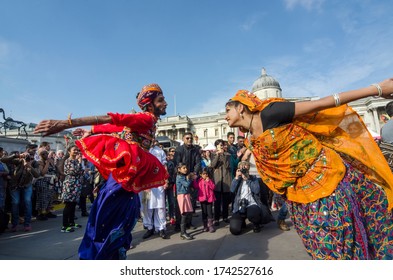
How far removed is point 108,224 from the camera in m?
2.29

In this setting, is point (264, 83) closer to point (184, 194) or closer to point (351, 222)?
point (184, 194)

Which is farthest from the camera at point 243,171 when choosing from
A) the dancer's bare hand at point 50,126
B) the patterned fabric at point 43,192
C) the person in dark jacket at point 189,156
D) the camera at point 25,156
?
the patterned fabric at point 43,192

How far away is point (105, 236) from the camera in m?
2.27

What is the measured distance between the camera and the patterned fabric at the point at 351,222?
145cm

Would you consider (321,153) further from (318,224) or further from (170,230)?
(170,230)

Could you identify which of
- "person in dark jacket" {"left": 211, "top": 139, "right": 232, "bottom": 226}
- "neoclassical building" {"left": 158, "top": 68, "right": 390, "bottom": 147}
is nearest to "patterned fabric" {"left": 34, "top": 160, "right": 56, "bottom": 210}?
"person in dark jacket" {"left": 211, "top": 139, "right": 232, "bottom": 226}

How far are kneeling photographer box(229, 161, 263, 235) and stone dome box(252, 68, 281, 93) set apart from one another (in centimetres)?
5765

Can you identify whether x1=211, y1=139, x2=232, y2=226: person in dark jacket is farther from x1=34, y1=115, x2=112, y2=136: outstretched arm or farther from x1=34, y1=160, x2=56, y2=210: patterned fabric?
x1=34, y1=160, x2=56, y2=210: patterned fabric

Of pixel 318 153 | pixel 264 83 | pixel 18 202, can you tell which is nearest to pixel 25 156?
pixel 18 202

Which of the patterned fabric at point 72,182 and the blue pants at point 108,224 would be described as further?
the patterned fabric at point 72,182

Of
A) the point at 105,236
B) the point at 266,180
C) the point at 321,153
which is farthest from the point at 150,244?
the point at 321,153

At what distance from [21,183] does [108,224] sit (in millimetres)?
4851

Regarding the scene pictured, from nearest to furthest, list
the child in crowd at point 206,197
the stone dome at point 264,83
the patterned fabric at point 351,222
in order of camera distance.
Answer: the patterned fabric at point 351,222 → the child in crowd at point 206,197 → the stone dome at point 264,83

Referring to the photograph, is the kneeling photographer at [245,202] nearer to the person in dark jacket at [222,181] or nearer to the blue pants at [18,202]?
the person in dark jacket at [222,181]
